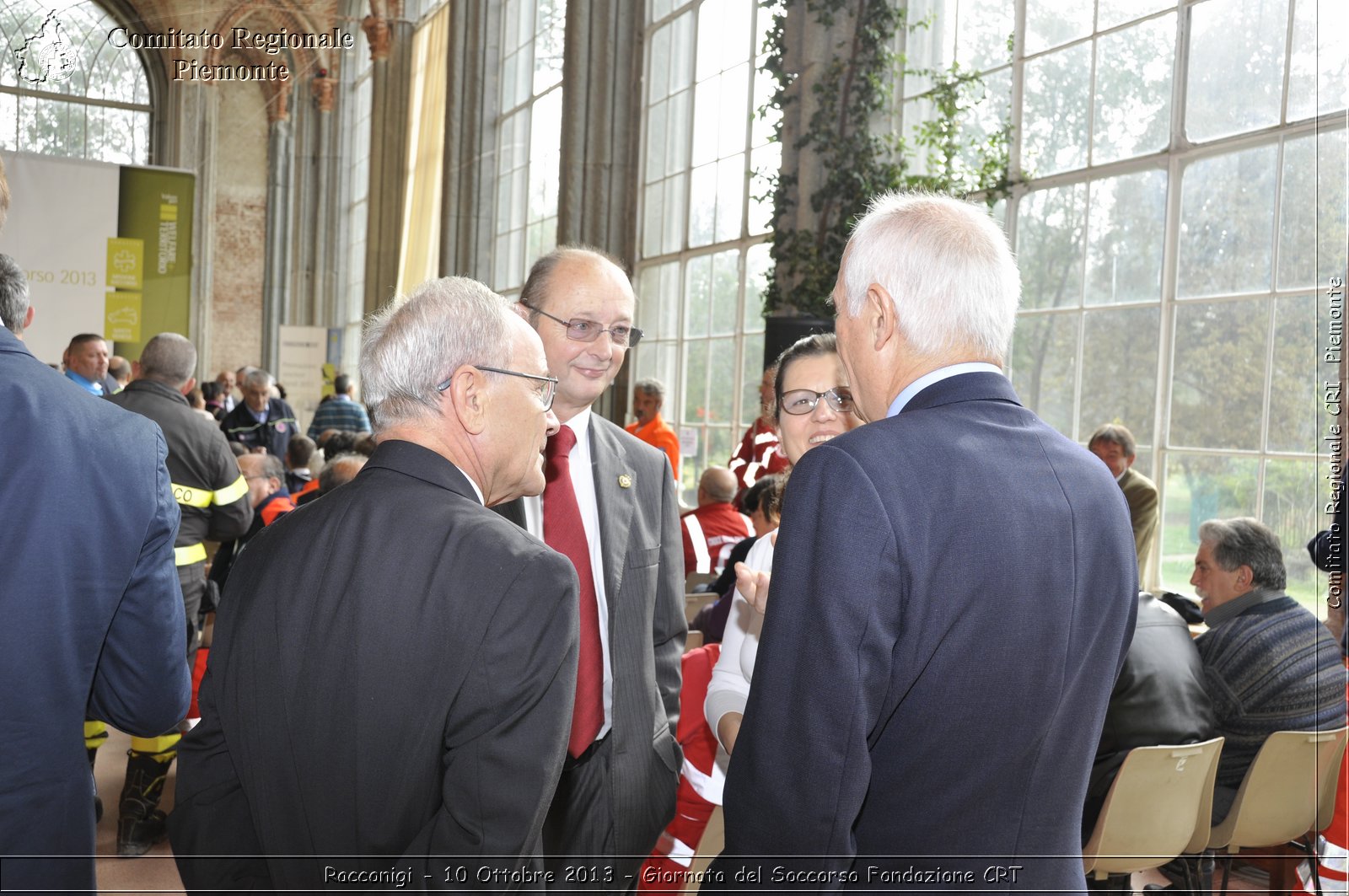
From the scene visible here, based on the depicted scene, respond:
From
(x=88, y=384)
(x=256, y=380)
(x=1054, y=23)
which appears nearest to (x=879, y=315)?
(x=1054, y=23)

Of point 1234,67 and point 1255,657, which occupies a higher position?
point 1234,67

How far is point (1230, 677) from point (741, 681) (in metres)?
2.13

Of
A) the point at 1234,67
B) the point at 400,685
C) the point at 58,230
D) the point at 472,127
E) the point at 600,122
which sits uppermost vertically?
the point at 472,127

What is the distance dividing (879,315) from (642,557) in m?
1.00

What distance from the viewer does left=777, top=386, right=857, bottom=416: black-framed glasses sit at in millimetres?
2156

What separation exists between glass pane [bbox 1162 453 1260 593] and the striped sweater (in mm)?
1691

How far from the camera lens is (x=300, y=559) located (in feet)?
4.54

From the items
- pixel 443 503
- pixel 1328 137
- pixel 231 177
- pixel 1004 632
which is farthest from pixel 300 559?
pixel 231 177

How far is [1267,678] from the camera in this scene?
3367 millimetres

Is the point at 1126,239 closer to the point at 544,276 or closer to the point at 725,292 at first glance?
the point at 725,292

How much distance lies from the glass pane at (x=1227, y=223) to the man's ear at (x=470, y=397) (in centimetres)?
453

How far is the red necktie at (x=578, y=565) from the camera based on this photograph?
2.07m

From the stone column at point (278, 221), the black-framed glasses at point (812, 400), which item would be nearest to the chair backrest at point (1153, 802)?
the black-framed glasses at point (812, 400)

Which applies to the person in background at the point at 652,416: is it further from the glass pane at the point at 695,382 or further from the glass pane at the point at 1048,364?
the glass pane at the point at 1048,364
